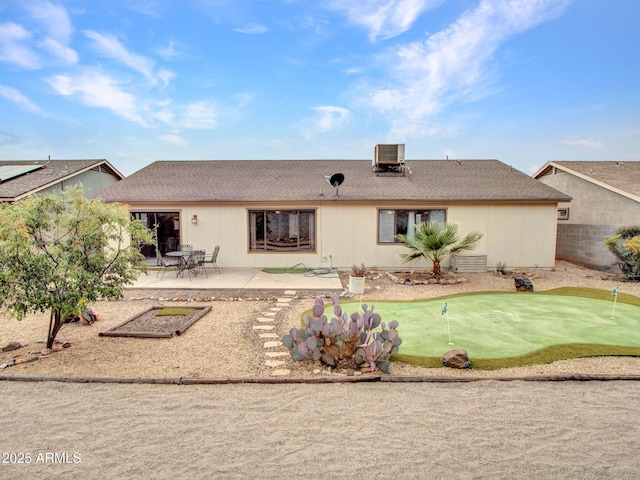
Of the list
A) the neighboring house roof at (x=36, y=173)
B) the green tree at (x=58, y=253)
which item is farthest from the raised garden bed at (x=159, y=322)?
the neighboring house roof at (x=36, y=173)

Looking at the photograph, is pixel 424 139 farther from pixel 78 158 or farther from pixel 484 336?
pixel 78 158

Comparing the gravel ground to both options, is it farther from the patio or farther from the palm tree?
the palm tree

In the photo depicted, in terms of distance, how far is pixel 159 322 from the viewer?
21.8ft

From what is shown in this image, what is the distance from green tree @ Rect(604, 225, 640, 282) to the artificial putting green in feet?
12.2

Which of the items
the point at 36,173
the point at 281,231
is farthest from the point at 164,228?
the point at 36,173

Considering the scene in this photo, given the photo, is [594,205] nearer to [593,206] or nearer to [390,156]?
[593,206]

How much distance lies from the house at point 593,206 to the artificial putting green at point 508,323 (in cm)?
590

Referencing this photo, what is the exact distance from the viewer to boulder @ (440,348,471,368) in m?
4.46

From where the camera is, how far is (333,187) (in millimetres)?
12797

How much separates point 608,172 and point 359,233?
422 inches

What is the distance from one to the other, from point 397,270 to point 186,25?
11.7 metres

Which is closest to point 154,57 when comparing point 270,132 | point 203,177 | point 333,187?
point 203,177

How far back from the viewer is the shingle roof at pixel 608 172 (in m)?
12.1

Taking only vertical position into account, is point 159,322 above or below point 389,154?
below
